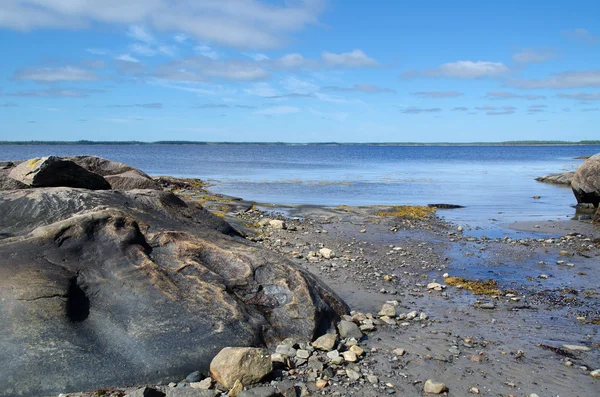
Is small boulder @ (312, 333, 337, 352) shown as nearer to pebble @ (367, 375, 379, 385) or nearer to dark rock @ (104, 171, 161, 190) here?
pebble @ (367, 375, 379, 385)

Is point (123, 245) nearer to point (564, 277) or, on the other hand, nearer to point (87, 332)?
point (87, 332)

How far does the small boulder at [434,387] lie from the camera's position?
6.78m

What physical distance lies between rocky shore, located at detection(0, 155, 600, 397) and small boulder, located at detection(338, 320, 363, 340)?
20 mm

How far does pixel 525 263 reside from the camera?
48.3 feet

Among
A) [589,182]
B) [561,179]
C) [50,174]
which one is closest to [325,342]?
[50,174]

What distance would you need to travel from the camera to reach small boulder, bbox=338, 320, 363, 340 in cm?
848

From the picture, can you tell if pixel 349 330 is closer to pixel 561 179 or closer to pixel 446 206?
Result: pixel 446 206

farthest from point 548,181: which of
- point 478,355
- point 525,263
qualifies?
point 478,355

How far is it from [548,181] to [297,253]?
→ 39.7 metres

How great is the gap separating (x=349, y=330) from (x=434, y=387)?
202 cm

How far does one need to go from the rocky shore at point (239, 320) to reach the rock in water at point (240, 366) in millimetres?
17

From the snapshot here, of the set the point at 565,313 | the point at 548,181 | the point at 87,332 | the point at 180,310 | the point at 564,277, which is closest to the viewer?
the point at 87,332

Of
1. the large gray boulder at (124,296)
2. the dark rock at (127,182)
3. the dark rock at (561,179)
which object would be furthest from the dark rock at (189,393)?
the dark rock at (561,179)

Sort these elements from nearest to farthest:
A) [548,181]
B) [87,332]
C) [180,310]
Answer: [87,332]
[180,310]
[548,181]
